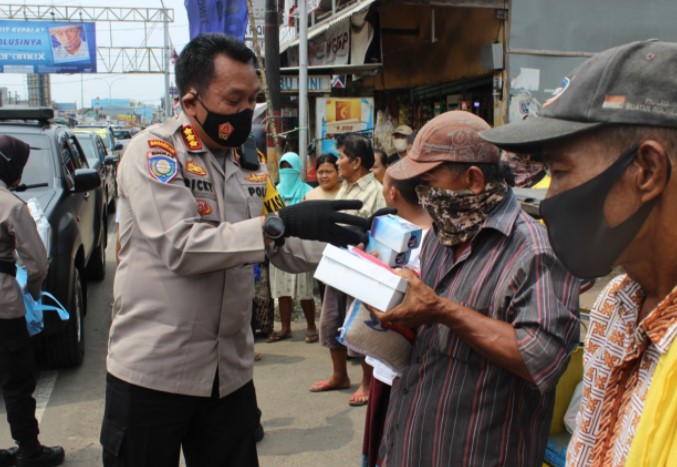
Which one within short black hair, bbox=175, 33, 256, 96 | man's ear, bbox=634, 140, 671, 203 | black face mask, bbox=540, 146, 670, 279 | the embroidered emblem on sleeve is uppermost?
short black hair, bbox=175, 33, 256, 96

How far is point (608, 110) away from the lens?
111 cm

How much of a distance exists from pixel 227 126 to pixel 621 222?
1496mm

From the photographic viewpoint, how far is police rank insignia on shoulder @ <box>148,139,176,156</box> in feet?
7.06

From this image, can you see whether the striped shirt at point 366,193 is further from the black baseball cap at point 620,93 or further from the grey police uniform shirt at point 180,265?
the black baseball cap at point 620,93

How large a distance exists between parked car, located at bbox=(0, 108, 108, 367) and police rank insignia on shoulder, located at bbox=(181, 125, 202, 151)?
9.49 feet

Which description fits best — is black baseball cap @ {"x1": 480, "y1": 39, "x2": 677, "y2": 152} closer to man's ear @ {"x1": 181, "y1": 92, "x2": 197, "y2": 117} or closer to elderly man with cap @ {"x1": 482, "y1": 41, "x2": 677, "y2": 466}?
elderly man with cap @ {"x1": 482, "y1": 41, "x2": 677, "y2": 466}

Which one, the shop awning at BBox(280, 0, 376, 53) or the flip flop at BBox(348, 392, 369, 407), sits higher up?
the shop awning at BBox(280, 0, 376, 53)

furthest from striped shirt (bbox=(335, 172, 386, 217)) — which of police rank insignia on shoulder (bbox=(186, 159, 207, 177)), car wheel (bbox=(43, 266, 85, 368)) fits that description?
police rank insignia on shoulder (bbox=(186, 159, 207, 177))

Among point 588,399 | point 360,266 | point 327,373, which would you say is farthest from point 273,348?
point 588,399

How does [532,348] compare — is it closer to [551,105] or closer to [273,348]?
[551,105]

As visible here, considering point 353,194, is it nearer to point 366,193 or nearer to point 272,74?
point 366,193

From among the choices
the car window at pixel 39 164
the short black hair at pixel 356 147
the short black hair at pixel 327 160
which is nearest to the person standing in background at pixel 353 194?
the short black hair at pixel 356 147

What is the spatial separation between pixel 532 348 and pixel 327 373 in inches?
150

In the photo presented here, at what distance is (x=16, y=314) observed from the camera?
3.53 m
